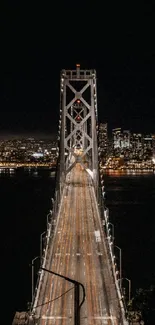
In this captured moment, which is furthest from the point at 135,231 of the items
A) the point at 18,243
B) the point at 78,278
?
the point at 78,278

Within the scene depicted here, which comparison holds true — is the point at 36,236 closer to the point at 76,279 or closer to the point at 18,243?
the point at 18,243

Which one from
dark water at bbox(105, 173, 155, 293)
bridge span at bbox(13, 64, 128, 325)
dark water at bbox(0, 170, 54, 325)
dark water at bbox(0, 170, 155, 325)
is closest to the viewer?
bridge span at bbox(13, 64, 128, 325)

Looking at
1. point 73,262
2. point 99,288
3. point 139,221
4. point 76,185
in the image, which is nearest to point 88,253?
point 73,262

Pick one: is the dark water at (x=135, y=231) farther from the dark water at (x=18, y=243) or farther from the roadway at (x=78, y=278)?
the dark water at (x=18, y=243)

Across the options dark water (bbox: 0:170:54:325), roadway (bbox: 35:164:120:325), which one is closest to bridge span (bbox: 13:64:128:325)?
roadway (bbox: 35:164:120:325)

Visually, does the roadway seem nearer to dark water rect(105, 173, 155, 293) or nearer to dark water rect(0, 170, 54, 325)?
dark water rect(0, 170, 54, 325)

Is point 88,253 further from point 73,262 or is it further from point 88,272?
point 88,272

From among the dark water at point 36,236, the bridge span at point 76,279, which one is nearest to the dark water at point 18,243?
the dark water at point 36,236
